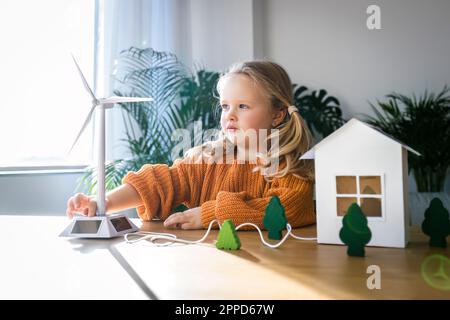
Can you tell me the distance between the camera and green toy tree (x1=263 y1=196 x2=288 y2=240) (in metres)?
0.77

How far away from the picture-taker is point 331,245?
72cm

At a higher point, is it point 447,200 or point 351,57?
point 351,57

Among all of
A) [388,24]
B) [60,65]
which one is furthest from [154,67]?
[388,24]

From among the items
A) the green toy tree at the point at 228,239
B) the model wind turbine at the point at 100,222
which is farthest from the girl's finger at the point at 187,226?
the green toy tree at the point at 228,239

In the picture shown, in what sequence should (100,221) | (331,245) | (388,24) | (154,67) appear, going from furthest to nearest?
(388,24) < (154,67) < (100,221) < (331,245)

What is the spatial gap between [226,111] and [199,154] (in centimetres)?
14

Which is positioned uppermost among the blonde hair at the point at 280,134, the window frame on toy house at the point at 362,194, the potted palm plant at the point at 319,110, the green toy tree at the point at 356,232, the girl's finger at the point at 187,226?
the potted palm plant at the point at 319,110

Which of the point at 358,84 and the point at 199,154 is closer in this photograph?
the point at 199,154

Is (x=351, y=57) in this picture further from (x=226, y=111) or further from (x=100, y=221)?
(x=100, y=221)

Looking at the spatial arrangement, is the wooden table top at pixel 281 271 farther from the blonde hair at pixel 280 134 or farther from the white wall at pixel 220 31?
the white wall at pixel 220 31

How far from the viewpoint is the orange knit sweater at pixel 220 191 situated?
90cm

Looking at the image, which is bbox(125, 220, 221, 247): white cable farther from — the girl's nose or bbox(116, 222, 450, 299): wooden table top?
the girl's nose

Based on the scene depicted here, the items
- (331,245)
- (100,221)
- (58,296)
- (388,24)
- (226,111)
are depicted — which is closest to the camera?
(58,296)

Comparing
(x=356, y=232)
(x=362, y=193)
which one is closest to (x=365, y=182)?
(x=362, y=193)
